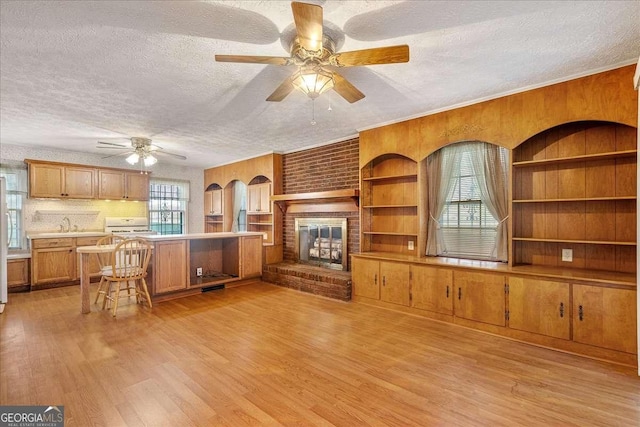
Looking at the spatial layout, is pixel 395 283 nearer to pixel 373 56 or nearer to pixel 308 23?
pixel 373 56

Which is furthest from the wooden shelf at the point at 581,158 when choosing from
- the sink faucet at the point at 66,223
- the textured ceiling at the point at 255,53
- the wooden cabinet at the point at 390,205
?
the sink faucet at the point at 66,223

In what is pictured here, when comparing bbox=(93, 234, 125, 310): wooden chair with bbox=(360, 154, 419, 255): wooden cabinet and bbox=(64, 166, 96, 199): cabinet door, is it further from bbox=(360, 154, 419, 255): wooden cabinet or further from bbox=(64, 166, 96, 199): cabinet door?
bbox=(360, 154, 419, 255): wooden cabinet

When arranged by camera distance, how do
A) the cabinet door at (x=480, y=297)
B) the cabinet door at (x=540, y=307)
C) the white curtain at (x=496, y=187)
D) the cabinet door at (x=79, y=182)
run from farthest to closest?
1. the cabinet door at (x=79, y=182)
2. the white curtain at (x=496, y=187)
3. the cabinet door at (x=480, y=297)
4. the cabinet door at (x=540, y=307)

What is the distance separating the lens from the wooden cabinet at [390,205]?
450 cm

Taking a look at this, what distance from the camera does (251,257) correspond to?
5820 mm

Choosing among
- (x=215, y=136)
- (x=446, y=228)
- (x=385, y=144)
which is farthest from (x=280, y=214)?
(x=446, y=228)

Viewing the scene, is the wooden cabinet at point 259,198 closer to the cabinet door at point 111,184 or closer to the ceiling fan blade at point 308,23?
the cabinet door at point 111,184

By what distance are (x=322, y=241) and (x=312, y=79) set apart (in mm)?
3701

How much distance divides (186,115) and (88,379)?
3137 millimetres

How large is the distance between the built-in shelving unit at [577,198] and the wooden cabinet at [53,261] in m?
7.21

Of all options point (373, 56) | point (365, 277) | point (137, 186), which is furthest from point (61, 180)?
point (373, 56)

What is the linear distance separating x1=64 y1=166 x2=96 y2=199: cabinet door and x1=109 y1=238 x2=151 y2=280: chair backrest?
114 inches

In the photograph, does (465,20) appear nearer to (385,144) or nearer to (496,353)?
(385,144)

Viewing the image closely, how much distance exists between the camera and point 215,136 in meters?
5.20
